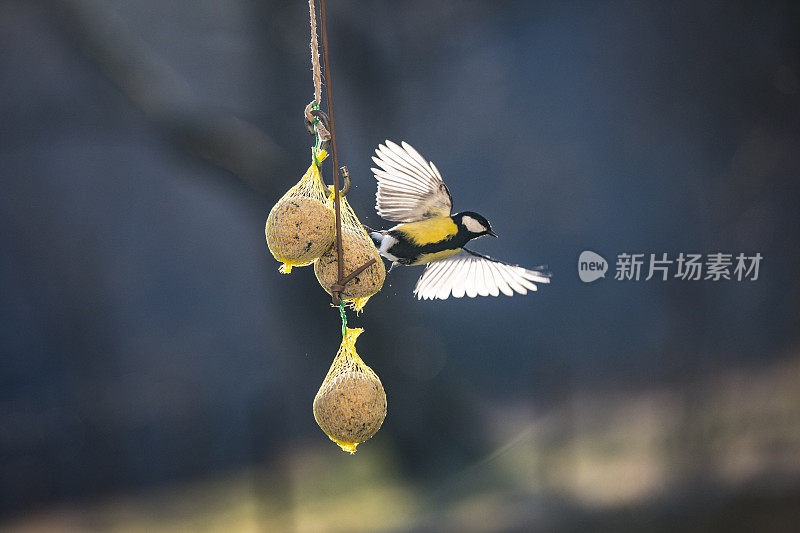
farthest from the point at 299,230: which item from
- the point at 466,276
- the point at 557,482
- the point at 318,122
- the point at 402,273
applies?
the point at 557,482

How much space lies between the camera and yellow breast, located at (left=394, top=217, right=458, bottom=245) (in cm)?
71

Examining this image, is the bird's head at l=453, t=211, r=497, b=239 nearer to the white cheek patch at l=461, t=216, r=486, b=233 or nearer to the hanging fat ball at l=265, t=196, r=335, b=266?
the white cheek patch at l=461, t=216, r=486, b=233

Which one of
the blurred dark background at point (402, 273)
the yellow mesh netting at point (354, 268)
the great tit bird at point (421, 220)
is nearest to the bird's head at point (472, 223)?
the great tit bird at point (421, 220)

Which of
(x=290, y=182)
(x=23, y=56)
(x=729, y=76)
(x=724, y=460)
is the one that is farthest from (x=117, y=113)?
(x=724, y=460)

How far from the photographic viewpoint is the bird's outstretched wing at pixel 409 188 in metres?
0.74

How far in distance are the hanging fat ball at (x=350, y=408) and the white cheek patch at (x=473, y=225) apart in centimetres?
19

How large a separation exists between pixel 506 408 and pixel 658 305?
0.45 meters

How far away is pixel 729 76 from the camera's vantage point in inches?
53.2

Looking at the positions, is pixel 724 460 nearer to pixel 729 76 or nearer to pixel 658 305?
pixel 658 305

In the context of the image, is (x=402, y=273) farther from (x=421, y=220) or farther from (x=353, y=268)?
(x=353, y=268)

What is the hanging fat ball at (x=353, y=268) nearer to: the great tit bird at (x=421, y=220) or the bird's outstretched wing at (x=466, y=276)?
the great tit bird at (x=421, y=220)

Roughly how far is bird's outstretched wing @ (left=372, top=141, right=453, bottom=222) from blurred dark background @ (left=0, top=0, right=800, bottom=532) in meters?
0.44

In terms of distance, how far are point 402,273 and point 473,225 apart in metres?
0.57

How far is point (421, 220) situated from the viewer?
0.74m
